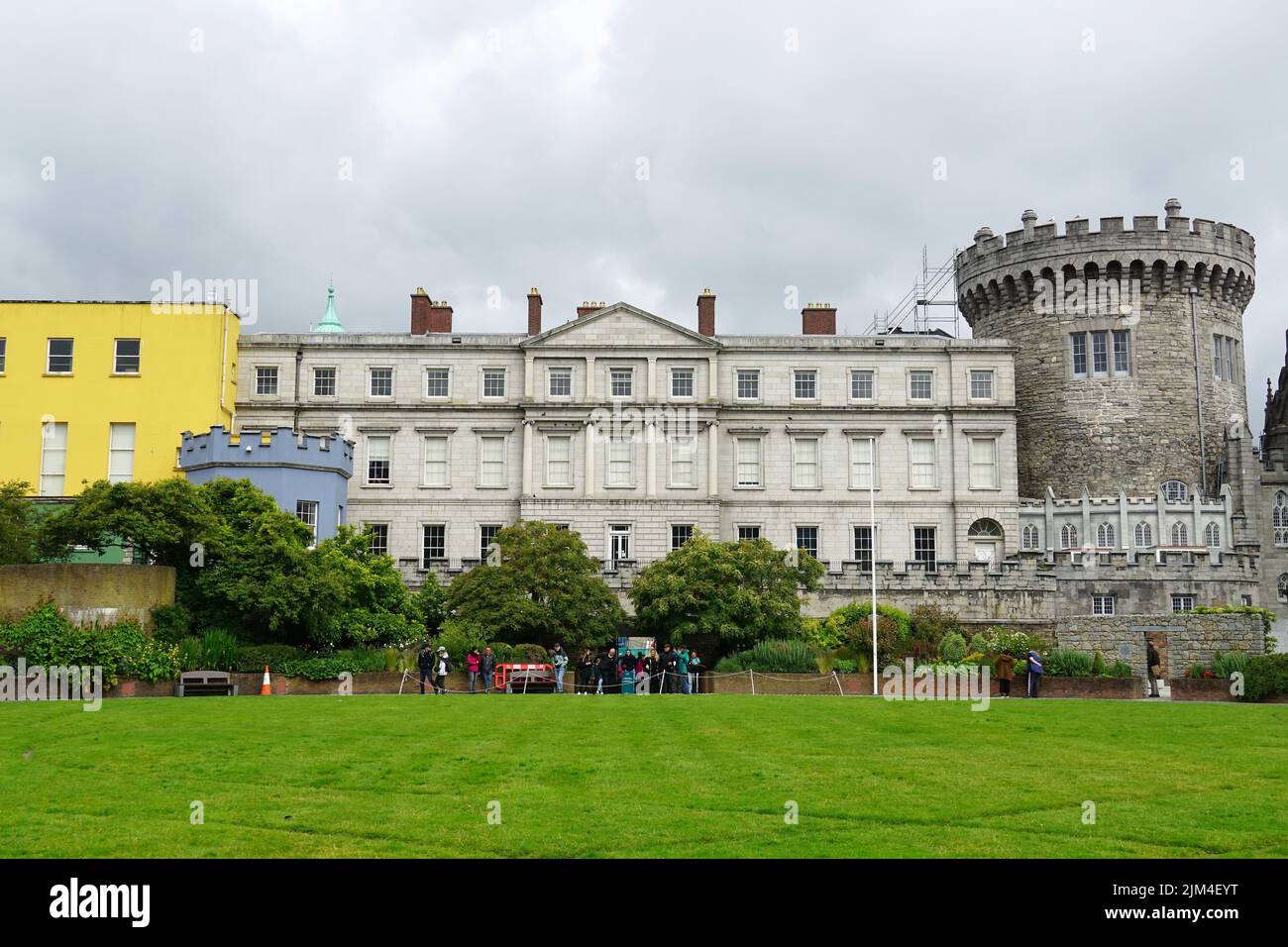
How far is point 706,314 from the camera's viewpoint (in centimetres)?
5744

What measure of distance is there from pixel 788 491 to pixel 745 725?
34883mm

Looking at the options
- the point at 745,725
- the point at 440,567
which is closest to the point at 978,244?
the point at 440,567

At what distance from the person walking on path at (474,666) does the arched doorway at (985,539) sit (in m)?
26.9

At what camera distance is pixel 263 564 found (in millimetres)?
35344

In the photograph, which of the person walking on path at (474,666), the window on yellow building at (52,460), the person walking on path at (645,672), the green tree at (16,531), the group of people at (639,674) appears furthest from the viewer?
the window on yellow building at (52,460)

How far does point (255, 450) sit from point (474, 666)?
14902 millimetres

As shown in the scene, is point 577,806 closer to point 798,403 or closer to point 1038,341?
point 798,403

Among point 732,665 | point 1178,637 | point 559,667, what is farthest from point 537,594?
point 1178,637

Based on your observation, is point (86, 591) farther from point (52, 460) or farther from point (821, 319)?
point (821, 319)

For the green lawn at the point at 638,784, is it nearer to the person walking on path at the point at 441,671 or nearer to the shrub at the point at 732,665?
Result: the person walking on path at the point at 441,671

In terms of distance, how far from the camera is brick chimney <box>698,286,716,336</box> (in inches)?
2258

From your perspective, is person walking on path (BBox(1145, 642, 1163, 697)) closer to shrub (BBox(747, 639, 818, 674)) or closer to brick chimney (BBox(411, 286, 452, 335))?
shrub (BBox(747, 639, 818, 674))

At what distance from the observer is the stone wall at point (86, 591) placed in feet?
106

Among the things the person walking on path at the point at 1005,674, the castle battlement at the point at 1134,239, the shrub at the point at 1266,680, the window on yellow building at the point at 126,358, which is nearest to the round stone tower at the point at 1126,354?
the castle battlement at the point at 1134,239
